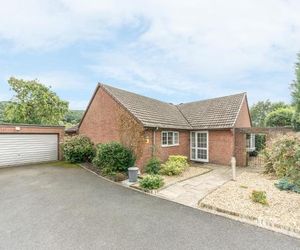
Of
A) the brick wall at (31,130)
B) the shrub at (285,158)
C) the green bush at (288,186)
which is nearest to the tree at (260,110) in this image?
the shrub at (285,158)

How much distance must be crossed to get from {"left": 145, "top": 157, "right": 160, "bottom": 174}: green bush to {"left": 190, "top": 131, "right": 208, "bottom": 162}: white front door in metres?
4.99

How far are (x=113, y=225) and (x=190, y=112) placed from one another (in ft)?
48.5

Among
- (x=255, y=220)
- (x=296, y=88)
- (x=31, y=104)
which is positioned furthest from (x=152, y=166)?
(x=31, y=104)

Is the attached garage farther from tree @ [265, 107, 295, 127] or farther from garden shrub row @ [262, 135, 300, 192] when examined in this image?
tree @ [265, 107, 295, 127]

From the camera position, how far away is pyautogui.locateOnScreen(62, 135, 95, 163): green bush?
15453mm

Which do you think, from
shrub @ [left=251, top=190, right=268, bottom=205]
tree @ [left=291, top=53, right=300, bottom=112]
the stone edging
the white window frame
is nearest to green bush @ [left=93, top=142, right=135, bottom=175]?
the stone edging

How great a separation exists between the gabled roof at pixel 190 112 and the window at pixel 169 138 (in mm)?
600

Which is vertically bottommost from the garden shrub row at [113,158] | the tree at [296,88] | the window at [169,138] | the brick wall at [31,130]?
the garden shrub row at [113,158]

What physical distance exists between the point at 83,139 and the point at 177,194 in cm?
1016

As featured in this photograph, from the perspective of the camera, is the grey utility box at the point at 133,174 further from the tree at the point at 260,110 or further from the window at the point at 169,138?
the tree at the point at 260,110

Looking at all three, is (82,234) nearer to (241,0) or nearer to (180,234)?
(180,234)

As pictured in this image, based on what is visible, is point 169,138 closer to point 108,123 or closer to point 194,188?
point 108,123

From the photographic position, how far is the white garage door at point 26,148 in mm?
14938

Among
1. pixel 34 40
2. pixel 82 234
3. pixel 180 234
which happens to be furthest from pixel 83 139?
pixel 180 234
